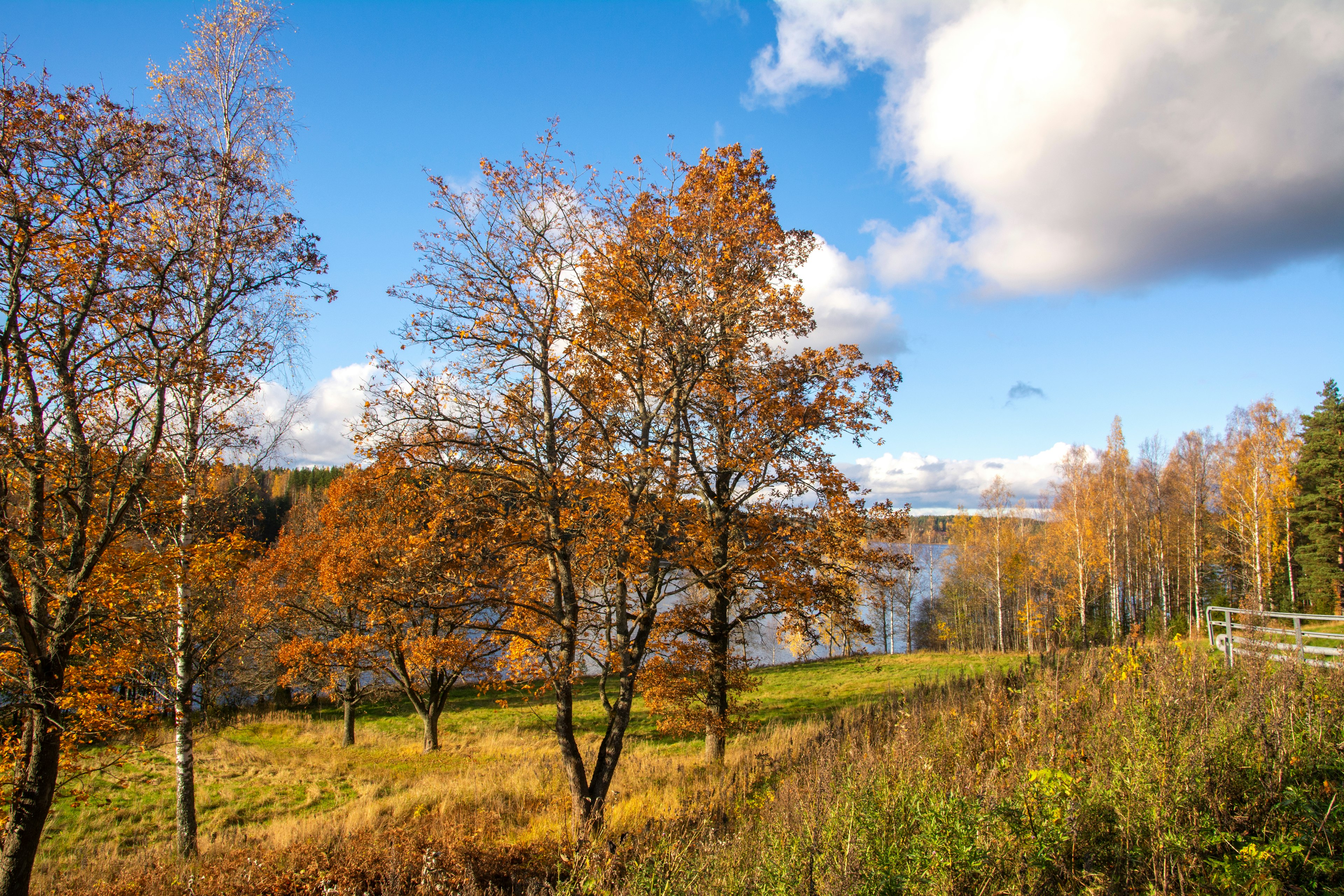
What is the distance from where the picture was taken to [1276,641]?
8.99 m

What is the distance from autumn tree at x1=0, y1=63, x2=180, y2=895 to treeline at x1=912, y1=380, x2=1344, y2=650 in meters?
19.2

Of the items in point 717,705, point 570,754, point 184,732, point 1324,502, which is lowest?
point 717,705

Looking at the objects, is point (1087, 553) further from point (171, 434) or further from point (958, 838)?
point (171, 434)

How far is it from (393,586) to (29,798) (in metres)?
4.67

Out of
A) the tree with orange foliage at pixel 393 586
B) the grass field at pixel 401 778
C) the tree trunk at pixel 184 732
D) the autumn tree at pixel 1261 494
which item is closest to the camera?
the tree with orange foliage at pixel 393 586

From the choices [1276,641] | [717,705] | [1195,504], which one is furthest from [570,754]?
[1195,504]

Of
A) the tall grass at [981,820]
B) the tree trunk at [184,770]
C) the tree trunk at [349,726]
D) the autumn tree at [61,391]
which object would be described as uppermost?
the autumn tree at [61,391]

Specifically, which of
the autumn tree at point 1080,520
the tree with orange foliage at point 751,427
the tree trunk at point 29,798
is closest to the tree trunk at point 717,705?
the tree with orange foliage at point 751,427

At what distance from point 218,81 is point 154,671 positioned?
11.3 metres

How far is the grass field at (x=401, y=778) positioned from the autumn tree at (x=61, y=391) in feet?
5.22

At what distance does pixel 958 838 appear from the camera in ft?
11.2

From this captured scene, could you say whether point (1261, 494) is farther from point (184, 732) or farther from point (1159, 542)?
point (184, 732)

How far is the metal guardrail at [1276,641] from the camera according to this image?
766 cm

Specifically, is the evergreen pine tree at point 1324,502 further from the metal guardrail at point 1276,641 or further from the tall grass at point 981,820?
the tall grass at point 981,820
